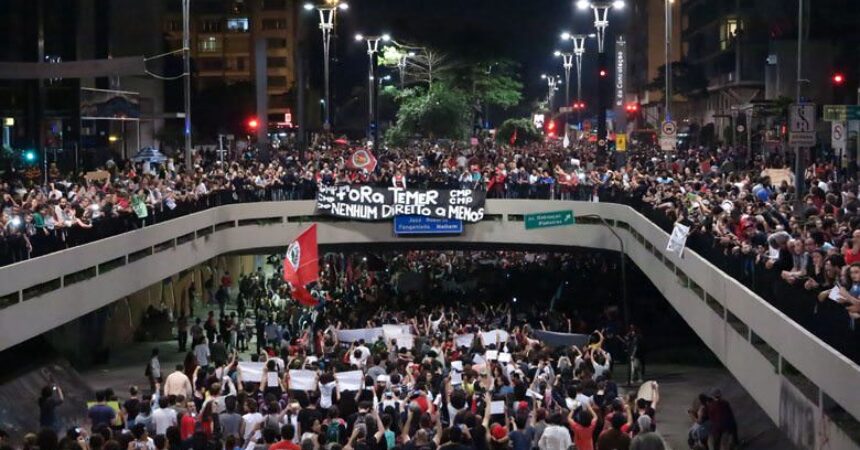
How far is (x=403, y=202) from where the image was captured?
41.7m

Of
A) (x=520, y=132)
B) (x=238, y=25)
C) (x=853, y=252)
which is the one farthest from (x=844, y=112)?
(x=238, y=25)

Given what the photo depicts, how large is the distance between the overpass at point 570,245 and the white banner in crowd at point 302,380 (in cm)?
611

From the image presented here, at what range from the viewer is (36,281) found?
24.1 meters

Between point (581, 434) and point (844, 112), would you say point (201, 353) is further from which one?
point (581, 434)

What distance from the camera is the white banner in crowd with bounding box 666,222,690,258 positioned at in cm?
2386

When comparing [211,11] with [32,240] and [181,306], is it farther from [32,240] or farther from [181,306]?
[32,240]

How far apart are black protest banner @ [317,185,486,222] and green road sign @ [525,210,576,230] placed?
10.1 ft

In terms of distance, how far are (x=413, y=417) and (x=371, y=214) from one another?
27.3 meters

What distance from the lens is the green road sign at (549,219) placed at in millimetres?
37875

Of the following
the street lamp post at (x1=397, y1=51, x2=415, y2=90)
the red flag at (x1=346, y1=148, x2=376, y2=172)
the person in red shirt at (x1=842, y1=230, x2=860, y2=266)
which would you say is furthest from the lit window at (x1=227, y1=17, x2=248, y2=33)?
the person in red shirt at (x1=842, y1=230, x2=860, y2=266)

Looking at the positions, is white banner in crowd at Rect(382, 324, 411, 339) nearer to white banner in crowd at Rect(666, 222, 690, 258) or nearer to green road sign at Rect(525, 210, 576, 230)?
white banner in crowd at Rect(666, 222, 690, 258)

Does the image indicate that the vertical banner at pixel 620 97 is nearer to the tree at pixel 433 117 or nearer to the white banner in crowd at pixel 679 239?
the tree at pixel 433 117

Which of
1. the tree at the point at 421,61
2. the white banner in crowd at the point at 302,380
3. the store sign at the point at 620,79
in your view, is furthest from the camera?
the tree at the point at 421,61

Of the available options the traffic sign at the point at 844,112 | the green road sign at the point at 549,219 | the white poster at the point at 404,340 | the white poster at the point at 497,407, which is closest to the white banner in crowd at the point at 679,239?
the traffic sign at the point at 844,112
